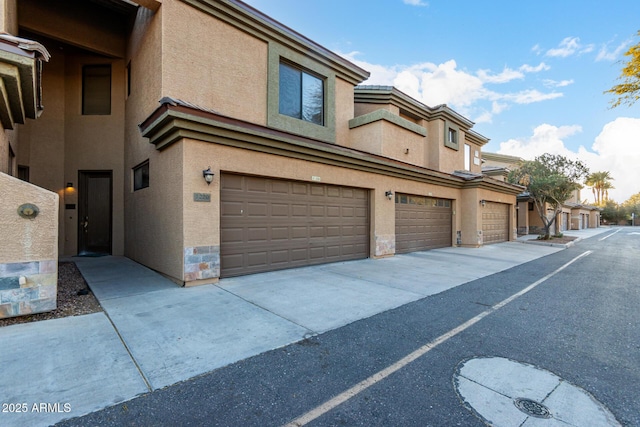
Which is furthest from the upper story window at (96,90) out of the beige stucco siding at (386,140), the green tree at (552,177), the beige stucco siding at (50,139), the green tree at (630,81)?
the green tree at (552,177)

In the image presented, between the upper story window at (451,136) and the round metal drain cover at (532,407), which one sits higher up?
the upper story window at (451,136)

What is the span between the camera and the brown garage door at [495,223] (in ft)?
50.7

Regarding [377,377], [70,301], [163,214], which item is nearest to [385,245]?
[163,214]

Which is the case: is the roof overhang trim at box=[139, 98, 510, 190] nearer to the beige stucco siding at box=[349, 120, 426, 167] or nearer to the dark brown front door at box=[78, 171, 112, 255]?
the beige stucco siding at box=[349, 120, 426, 167]

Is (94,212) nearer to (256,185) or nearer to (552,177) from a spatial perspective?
(256,185)

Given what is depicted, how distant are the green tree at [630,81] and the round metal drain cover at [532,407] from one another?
860cm

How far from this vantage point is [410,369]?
299 cm

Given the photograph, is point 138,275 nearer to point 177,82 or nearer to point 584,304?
point 177,82

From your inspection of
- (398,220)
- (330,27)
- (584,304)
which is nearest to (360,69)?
(330,27)

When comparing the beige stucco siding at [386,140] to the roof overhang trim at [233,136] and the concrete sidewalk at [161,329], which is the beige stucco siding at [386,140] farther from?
the concrete sidewalk at [161,329]

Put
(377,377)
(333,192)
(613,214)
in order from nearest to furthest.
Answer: (377,377) → (333,192) → (613,214)

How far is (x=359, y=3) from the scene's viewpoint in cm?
1245

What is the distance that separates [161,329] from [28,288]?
2.12 meters

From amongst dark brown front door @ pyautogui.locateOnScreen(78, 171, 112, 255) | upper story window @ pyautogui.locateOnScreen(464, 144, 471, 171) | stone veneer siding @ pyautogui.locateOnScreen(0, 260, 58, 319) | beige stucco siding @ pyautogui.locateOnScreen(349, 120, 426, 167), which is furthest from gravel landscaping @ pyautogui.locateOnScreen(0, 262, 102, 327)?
upper story window @ pyautogui.locateOnScreen(464, 144, 471, 171)
